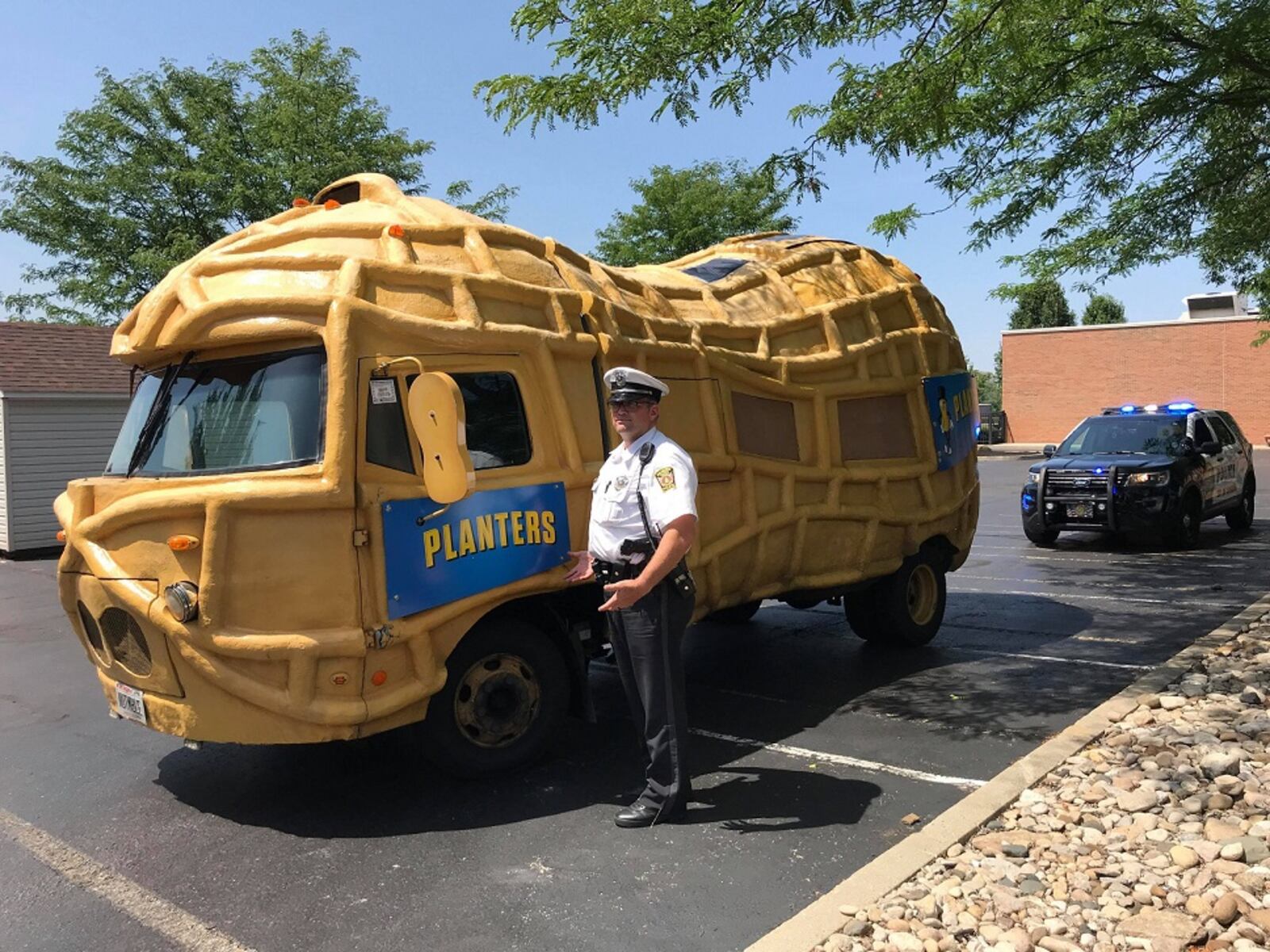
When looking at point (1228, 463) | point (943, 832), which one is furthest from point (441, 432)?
point (1228, 463)

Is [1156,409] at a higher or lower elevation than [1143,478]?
higher

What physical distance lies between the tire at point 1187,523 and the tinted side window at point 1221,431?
1.96 meters

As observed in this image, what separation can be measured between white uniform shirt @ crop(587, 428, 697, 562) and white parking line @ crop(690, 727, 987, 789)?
1871 millimetres

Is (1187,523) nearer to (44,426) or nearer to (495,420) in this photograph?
(495,420)

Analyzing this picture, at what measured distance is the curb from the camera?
3.50 m

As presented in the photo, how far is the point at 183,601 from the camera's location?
4.31 m

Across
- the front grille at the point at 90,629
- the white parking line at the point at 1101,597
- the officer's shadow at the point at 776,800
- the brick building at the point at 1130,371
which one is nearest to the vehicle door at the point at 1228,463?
the white parking line at the point at 1101,597

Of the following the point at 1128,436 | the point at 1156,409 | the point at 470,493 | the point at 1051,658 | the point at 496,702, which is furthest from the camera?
the point at 1156,409

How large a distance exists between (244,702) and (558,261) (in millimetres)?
2886

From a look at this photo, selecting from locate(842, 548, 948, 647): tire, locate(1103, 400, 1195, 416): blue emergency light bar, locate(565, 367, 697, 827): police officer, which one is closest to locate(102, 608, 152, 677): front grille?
locate(565, 367, 697, 827): police officer

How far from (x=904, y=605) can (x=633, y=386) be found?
4347mm

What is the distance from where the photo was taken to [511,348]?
5121 millimetres

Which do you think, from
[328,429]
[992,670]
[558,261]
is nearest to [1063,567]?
[992,670]

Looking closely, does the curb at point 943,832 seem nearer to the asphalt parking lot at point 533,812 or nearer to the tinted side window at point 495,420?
the asphalt parking lot at point 533,812
